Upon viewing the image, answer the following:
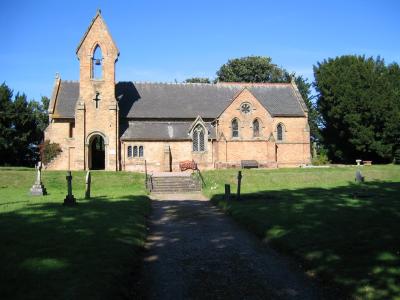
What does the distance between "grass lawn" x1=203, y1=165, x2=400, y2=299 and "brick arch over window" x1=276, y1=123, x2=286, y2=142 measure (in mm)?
24982

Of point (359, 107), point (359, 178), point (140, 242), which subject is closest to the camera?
point (140, 242)

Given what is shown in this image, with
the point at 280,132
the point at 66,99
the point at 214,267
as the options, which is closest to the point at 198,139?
the point at 280,132

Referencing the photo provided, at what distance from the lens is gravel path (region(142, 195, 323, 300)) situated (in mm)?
7633

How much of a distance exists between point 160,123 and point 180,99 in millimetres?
4285

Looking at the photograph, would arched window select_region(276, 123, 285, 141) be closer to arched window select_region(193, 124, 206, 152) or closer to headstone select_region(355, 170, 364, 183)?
arched window select_region(193, 124, 206, 152)

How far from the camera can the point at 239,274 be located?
28.6ft

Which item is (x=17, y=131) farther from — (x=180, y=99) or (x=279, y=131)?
(x=279, y=131)

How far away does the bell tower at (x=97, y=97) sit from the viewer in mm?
40688

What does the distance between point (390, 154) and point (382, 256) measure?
42767 mm

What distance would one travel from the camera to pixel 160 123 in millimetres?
44688

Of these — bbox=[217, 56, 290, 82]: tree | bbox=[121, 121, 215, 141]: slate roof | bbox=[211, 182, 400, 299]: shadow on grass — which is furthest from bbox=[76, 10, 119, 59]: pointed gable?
bbox=[217, 56, 290, 82]: tree

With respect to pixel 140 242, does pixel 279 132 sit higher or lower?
higher

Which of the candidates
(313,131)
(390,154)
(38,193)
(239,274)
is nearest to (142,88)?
(38,193)

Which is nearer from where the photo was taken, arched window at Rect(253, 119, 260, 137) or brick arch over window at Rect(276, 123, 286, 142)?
arched window at Rect(253, 119, 260, 137)
